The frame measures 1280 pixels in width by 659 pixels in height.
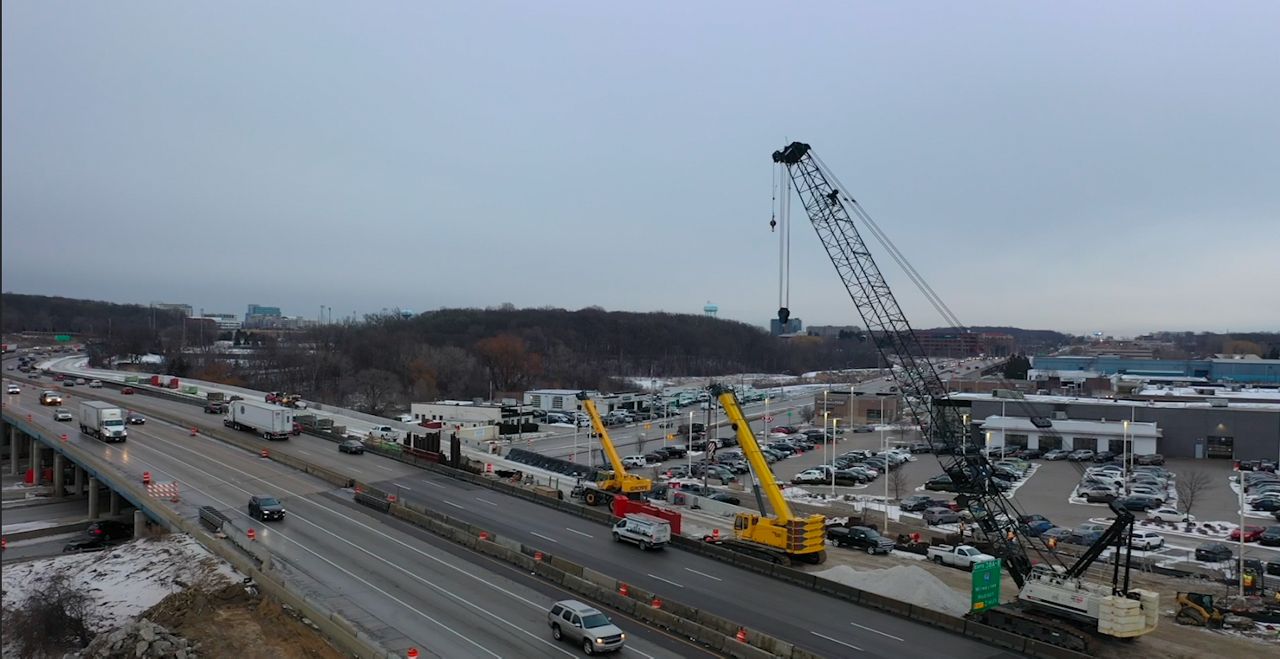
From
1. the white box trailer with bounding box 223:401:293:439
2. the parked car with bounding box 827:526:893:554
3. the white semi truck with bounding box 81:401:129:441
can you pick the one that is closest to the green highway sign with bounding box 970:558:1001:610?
the parked car with bounding box 827:526:893:554

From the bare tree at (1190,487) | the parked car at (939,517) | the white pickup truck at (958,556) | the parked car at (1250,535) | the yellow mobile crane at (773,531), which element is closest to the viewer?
the yellow mobile crane at (773,531)

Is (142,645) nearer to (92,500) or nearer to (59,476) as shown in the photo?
(92,500)

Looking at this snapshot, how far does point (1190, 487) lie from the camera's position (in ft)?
150

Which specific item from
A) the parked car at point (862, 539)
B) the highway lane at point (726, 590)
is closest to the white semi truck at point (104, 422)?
the highway lane at point (726, 590)

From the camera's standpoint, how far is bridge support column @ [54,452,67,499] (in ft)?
184

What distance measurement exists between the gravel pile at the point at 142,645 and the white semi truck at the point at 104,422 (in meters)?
34.2

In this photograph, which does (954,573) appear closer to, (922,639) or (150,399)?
(922,639)

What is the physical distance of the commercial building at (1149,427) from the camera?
206 feet

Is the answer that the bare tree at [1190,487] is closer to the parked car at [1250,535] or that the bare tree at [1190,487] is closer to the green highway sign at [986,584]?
the parked car at [1250,535]

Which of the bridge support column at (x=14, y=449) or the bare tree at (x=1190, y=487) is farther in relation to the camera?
the bridge support column at (x=14, y=449)

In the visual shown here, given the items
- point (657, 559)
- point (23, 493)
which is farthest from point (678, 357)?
point (657, 559)

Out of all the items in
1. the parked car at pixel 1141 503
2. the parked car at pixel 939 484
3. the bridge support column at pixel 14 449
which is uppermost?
the parked car at pixel 1141 503

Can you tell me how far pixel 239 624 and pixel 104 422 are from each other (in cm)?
3722

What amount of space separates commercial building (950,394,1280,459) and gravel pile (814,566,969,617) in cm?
3680
